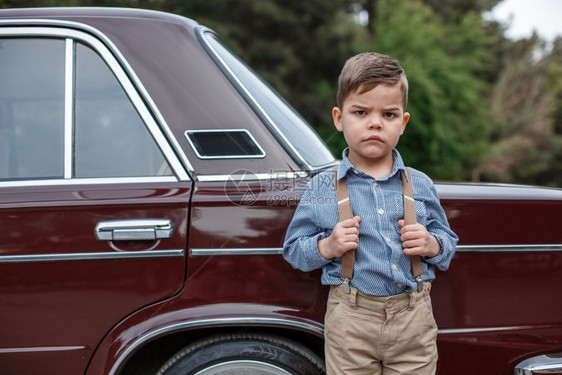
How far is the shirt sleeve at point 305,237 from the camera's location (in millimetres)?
1761

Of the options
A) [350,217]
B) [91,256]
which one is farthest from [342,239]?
[91,256]

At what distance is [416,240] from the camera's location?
1738 mm

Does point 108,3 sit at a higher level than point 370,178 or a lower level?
higher

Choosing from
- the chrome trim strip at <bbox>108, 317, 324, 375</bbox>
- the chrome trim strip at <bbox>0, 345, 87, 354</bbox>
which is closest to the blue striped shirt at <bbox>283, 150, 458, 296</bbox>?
the chrome trim strip at <bbox>108, 317, 324, 375</bbox>

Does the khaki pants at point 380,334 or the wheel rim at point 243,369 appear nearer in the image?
the khaki pants at point 380,334

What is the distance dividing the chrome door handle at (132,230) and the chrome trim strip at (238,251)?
13 cm

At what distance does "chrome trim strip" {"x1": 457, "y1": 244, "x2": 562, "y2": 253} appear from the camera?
1.93 m

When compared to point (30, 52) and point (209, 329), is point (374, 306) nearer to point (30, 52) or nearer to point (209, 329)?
point (209, 329)

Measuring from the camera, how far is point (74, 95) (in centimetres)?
204

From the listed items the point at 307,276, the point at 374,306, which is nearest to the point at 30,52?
the point at 307,276

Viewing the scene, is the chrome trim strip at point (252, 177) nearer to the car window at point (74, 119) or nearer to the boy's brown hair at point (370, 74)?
the car window at point (74, 119)

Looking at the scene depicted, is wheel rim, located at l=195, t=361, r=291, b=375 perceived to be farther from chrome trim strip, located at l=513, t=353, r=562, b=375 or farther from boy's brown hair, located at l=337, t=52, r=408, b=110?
boy's brown hair, located at l=337, t=52, r=408, b=110

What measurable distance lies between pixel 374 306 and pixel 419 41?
14.1 metres

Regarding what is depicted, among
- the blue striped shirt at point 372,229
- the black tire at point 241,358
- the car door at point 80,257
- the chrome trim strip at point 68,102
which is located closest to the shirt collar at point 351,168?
the blue striped shirt at point 372,229
